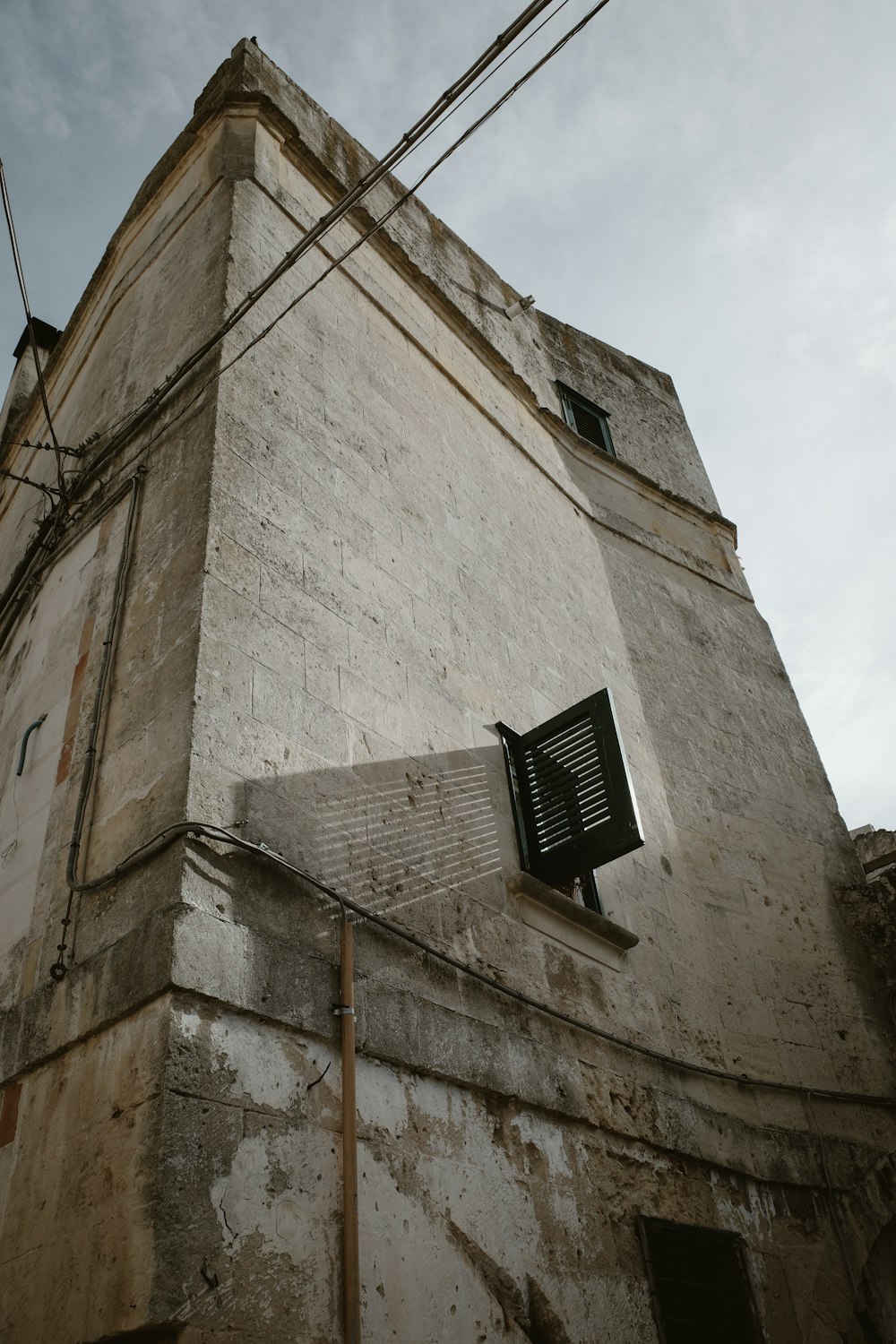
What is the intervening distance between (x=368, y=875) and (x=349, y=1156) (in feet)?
3.81

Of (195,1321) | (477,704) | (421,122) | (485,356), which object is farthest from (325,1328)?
(485,356)

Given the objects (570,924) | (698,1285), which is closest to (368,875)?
(570,924)

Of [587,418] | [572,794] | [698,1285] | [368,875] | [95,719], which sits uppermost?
[587,418]

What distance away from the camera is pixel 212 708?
398 cm

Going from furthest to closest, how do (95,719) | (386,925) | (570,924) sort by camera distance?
(570,924)
(95,719)
(386,925)

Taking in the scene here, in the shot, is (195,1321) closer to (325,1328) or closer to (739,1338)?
(325,1328)

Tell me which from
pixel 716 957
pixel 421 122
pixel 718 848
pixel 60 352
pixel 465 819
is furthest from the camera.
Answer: pixel 60 352

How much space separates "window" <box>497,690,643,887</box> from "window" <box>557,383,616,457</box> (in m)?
5.15

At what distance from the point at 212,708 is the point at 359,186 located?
102 inches

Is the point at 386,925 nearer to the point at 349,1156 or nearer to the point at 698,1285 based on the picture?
the point at 349,1156

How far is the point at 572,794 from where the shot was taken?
5.44m

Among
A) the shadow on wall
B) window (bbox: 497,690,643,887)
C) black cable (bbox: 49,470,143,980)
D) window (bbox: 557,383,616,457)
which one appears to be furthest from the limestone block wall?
window (bbox: 557,383,616,457)

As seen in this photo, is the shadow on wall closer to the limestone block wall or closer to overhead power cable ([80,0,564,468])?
the limestone block wall

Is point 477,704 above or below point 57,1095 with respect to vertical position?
above
